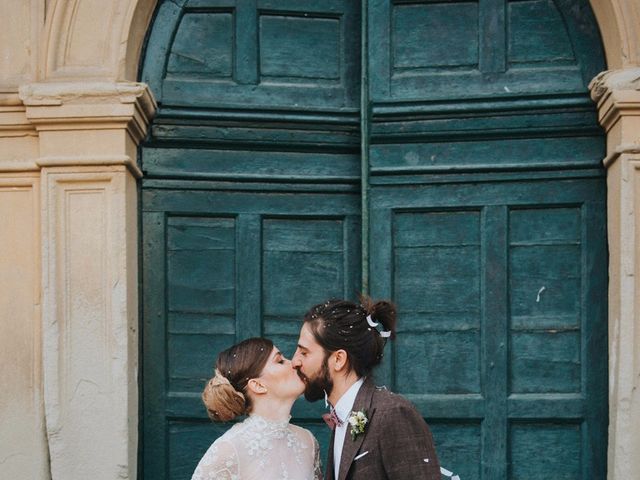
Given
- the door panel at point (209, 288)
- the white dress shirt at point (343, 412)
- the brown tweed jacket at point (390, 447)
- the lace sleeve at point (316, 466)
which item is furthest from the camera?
the door panel at point (209, 288)

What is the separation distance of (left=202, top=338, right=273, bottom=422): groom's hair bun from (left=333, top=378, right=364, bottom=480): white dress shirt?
1.10ft

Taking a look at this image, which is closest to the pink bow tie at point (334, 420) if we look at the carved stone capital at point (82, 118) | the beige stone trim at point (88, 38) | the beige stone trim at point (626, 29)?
the carved stone capital at point (82, 118)

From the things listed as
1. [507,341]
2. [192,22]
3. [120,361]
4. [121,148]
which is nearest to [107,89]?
[121,148]

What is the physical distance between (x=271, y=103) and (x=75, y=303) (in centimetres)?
130

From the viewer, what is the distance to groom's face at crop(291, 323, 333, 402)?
12.5 ft

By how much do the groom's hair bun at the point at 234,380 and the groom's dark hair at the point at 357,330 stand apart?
250mm

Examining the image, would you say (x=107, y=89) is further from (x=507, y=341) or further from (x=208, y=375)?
(x=507, y=341)

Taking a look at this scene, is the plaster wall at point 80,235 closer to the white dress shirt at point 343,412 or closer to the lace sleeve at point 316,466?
the lace sleeve at point 316,466

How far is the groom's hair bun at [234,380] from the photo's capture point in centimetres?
383

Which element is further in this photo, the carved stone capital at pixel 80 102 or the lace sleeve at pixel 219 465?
the carved stone capital at pixel 80 102

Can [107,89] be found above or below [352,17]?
below

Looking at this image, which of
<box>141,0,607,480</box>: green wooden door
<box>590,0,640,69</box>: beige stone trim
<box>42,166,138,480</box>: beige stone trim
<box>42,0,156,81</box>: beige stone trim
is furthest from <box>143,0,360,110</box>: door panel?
<box>590,0,640,69</box>: beige stone trim

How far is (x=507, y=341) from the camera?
489cm

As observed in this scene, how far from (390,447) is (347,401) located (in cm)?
26
